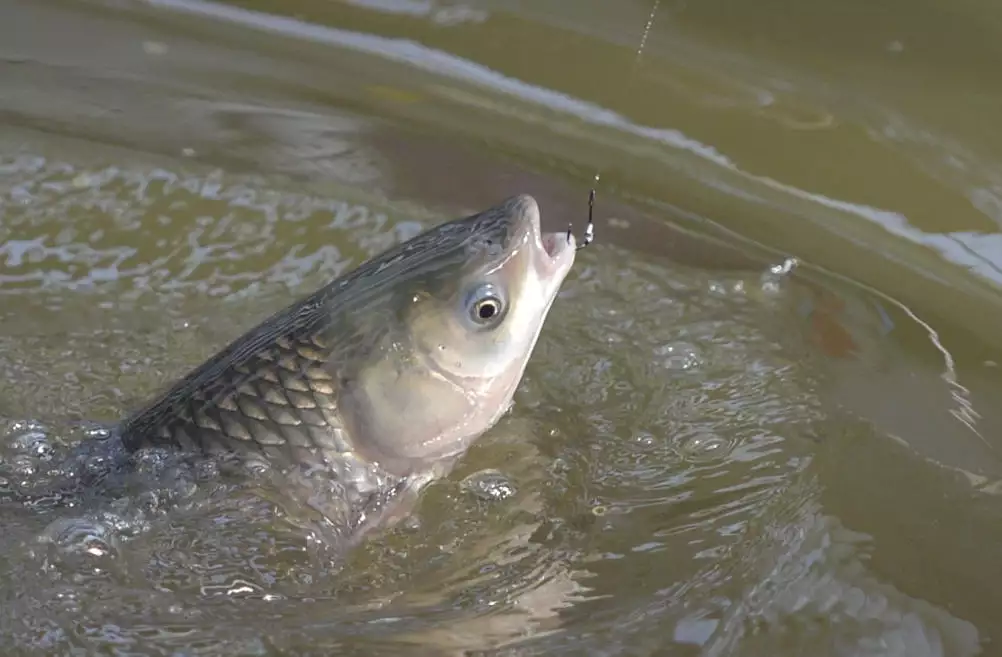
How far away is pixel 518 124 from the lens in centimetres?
287

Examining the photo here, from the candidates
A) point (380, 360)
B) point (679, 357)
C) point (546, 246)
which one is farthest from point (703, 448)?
point (380, 360)

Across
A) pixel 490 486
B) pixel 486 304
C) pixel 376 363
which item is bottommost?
pixel 490 486

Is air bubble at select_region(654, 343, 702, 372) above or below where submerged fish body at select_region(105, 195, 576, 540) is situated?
below

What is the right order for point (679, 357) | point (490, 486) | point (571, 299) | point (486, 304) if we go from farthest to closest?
point (571, 299) < point (679, 357) < point (490, 486) < point (486, 304)

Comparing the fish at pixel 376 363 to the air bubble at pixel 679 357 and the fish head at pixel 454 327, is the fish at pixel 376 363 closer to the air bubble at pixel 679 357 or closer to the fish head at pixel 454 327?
the fish head at pixel 454 327

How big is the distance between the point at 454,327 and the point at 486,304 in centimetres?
5

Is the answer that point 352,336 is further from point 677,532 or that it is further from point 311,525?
point 677,532

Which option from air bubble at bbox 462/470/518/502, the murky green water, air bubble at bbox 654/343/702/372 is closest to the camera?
the murky green water

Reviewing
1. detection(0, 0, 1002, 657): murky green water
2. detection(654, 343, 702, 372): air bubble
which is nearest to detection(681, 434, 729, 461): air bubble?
detection(0, 0, 1002, 657): murky green water

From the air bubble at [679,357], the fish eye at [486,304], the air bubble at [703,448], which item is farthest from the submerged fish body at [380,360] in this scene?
the air bubble at [679,357]

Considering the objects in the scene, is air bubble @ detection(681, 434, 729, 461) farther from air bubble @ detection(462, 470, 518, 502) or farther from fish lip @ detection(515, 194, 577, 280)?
fish lip @ detection(515, 194, 577, 280)

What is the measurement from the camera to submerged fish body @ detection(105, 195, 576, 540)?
1634 millimetres

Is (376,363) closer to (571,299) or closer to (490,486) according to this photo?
(490,486)

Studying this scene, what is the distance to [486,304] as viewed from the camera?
1.63 meters
